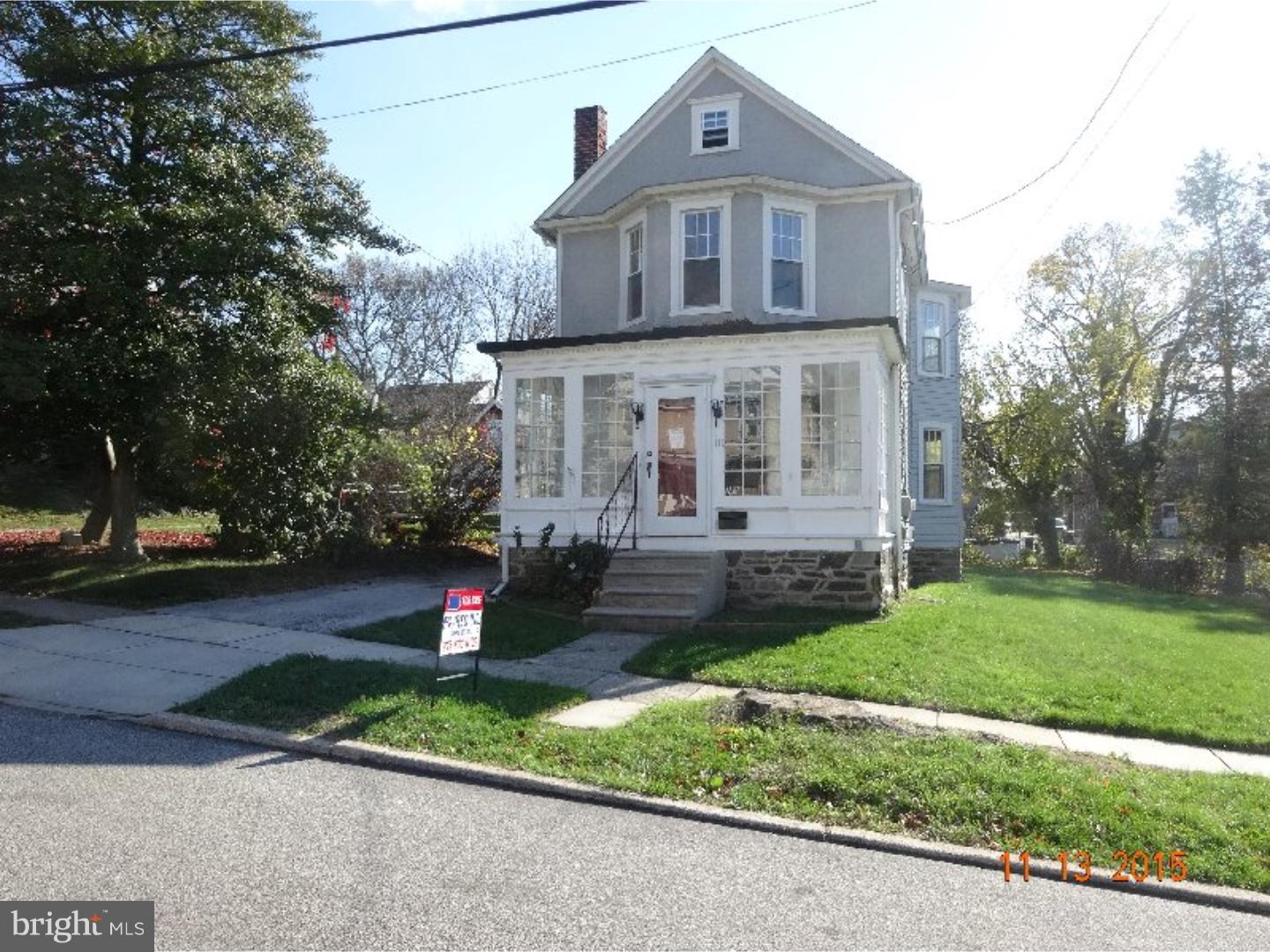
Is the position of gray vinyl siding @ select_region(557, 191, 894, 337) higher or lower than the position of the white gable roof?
lower

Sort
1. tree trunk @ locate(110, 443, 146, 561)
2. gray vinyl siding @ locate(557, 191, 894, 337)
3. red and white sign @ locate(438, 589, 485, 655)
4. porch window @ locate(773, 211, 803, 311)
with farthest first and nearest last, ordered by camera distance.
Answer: tree trunk @ locate(110, 443, 146, 561), porch window @ locate(773, 211, 803, 311), gray vinyl siding @ locate(557, 191, 894, 337), red and white sign @ locate(438, 589, 485, 655)

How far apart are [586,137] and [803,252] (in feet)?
18.0

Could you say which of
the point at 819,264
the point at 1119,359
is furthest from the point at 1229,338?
the point at 819,264

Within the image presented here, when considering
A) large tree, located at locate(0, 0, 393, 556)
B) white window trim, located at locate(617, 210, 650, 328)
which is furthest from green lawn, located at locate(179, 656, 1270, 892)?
white window trim, located at locate(617, 210, 650, 328)

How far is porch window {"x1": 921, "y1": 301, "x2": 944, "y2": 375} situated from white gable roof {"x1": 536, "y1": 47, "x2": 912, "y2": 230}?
8.14 m

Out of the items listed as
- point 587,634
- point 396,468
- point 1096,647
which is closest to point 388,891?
point 587,634

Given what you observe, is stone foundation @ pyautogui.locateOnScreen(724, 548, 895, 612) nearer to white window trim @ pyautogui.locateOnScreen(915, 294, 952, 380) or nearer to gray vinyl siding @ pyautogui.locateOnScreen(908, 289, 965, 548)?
gray vinyl siding @ pyautogui.locateOnScreen(908, 289, 965, 548)

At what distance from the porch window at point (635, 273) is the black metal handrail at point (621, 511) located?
3333mm

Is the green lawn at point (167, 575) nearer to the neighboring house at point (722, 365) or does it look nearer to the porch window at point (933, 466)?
the neighboring house at point (722, 365)

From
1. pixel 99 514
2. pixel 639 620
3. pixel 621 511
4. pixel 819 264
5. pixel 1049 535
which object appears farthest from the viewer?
pixel 1049 535

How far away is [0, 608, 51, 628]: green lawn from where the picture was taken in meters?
11.1

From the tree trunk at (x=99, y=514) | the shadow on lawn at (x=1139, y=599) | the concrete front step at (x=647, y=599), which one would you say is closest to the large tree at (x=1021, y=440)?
the shadow on lawn at (x=1139, y=599)

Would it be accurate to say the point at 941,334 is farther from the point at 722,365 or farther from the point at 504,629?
the point at 504,629

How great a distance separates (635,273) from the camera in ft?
52.0
